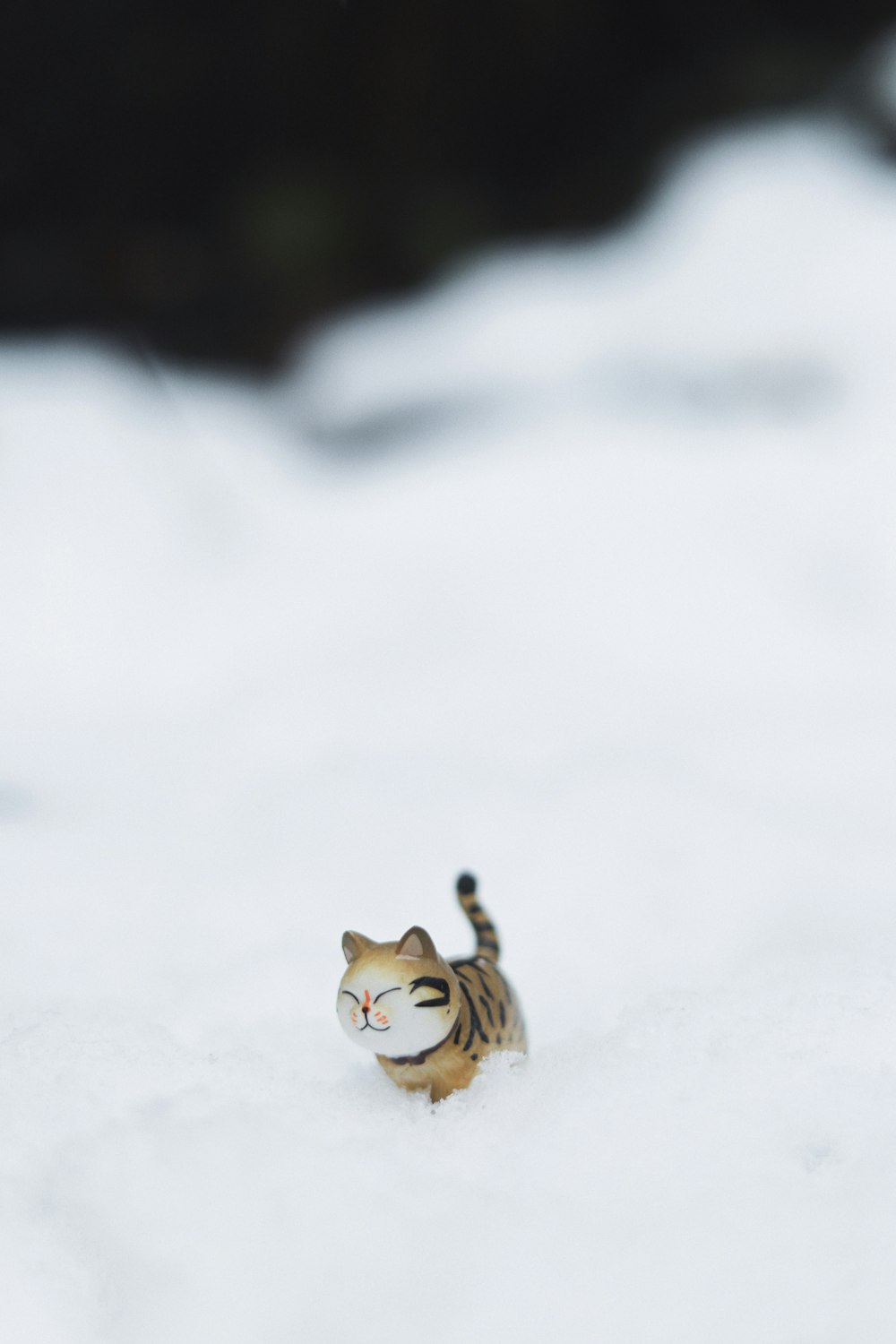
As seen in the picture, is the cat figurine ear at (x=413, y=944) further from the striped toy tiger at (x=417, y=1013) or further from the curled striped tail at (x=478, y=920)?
the curled striped tail at (x=478, y=920)

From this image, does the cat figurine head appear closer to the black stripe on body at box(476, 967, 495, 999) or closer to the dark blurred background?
the black stripe on body at box(476, 967, 495, 999)

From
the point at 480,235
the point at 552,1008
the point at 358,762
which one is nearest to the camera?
the point at 552,1008

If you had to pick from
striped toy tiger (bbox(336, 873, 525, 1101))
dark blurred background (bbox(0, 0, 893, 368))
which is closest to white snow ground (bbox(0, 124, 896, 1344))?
striped toy tiger (bbox(336, 873, 525, 1101))

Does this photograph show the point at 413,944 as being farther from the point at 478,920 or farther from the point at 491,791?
the point at 491,791

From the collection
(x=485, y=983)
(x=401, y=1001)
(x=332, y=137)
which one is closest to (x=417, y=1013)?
(x=401, y=1001)

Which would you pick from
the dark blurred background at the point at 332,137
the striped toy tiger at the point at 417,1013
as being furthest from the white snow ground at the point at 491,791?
the dark blurred background at the point at 332,137

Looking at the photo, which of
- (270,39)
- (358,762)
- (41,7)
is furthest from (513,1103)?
(270,39)

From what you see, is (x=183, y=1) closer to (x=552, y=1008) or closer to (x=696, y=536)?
(x=696, y=536)

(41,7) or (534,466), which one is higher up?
(41,7)
